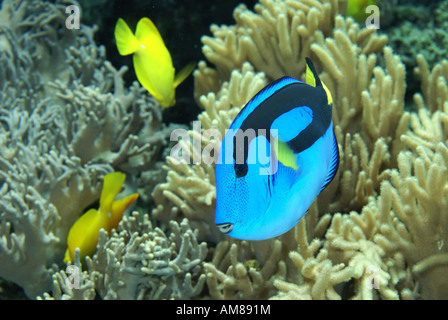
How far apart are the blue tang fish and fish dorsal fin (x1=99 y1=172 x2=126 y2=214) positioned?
1.42 meters

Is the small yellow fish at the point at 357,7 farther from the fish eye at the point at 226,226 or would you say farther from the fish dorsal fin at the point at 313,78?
the fish eye at the point at 226,226

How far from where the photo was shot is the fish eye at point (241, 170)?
1027 millimetres

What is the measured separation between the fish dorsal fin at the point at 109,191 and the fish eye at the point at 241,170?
4.91ft

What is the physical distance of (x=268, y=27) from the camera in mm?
2877

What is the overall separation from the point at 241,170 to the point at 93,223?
1628 mm

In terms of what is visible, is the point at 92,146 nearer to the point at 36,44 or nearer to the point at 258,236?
the point at 36,44

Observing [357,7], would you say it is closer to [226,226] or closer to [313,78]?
[313,78]

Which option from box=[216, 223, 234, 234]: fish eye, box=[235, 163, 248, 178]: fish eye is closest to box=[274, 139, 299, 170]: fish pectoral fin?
box=[235, 163, 248, 178]: fish eye

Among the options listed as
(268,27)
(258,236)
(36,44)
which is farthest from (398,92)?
(36,44)

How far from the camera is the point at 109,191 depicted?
90.9 inches

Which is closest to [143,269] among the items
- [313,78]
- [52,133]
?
[313,78]

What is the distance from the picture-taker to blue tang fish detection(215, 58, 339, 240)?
103cm

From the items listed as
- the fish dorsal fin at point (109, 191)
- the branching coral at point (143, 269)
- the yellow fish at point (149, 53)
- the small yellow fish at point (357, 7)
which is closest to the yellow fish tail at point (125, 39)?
the yellow fish at point (149, 53)

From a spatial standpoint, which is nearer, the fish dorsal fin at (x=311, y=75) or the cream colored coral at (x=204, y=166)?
the fish dorsal fin at (x=311, y=75)
